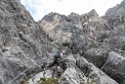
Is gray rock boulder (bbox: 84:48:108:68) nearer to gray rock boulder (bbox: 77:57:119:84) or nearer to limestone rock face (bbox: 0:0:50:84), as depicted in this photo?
gray rock boulder (bbox: 77:57:119:84)

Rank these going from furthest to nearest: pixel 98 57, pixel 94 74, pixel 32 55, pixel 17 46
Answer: pixel 98 57 < pixel 32 55 < pixel 17 46 < pixel 94 74

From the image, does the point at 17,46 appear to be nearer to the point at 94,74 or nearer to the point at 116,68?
the point at 94,74

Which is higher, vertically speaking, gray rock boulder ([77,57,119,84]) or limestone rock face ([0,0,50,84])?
limestone rock face ([0,0,50,84])

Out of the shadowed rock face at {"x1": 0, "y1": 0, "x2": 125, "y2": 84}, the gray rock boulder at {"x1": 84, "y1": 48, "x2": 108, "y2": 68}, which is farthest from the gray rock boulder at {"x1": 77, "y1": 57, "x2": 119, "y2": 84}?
the gray rock boulder at {"x1": 84, "y1": 48, "x2": 108, "y2": 68}

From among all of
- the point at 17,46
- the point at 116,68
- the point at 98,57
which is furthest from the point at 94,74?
the point at 98,57

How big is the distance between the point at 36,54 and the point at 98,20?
73194 millimetres

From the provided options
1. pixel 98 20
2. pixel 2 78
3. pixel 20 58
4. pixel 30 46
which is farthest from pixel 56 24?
pixel 2 78

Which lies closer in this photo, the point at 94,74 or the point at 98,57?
the point at 94,74

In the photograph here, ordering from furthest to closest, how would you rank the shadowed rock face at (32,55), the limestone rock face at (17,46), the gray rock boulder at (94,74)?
the gray rock boulder at (94,74) < the shadowed rock face at (32,55) < the limestone rock face at (17,46)

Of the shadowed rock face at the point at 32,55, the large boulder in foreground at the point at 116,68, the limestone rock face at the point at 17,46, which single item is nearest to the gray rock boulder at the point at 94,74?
the shadowed rock face at the point at 32,55

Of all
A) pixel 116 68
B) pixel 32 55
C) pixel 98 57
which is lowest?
pixel 116 68

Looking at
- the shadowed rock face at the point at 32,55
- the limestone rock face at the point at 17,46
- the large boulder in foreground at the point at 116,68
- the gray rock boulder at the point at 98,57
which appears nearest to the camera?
the limestone rock face at the point at 17,46

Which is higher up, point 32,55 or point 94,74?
point 32,55

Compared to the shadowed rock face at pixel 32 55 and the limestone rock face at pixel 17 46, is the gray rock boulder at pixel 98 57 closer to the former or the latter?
the shadowed rock face at pixel 32 55
